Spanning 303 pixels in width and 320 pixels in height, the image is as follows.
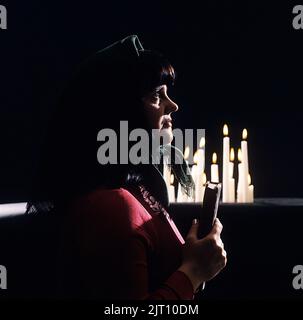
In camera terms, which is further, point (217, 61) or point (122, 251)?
point (217, 61)

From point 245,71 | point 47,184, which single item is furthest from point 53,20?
point 47,184

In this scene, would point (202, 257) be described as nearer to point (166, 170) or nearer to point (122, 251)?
point (122, 251)

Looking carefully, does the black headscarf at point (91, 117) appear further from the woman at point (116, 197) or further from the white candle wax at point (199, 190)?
the white candle wax at point (199, 190)

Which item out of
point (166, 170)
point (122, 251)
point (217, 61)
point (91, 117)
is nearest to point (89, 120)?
point (91, 117)

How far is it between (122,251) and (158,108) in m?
0.32

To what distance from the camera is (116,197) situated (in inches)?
30.8

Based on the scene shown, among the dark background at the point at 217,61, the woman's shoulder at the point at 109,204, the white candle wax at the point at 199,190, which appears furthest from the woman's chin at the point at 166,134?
the dark background at the point at 217,61

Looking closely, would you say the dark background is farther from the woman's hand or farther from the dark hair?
the woman's hand

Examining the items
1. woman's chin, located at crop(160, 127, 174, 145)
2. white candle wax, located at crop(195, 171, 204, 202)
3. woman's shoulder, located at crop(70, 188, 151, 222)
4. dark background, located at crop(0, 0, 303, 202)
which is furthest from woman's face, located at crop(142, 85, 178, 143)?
dark background, located at crop(0, 0, 303, 202)

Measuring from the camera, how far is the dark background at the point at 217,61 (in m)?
1.87

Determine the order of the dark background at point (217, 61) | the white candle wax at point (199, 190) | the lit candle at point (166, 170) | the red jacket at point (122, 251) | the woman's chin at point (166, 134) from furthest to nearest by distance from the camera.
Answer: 1. the dark background at point (217, 61)
2. the white candle wax at point (199, 190)
3. the lit candle at point (166, 170)
4. the woman's chin at point (166, 134)
5. the red jacket at point (122, 251)

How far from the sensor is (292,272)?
5.01ft

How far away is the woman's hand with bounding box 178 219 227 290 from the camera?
2.57 feet
